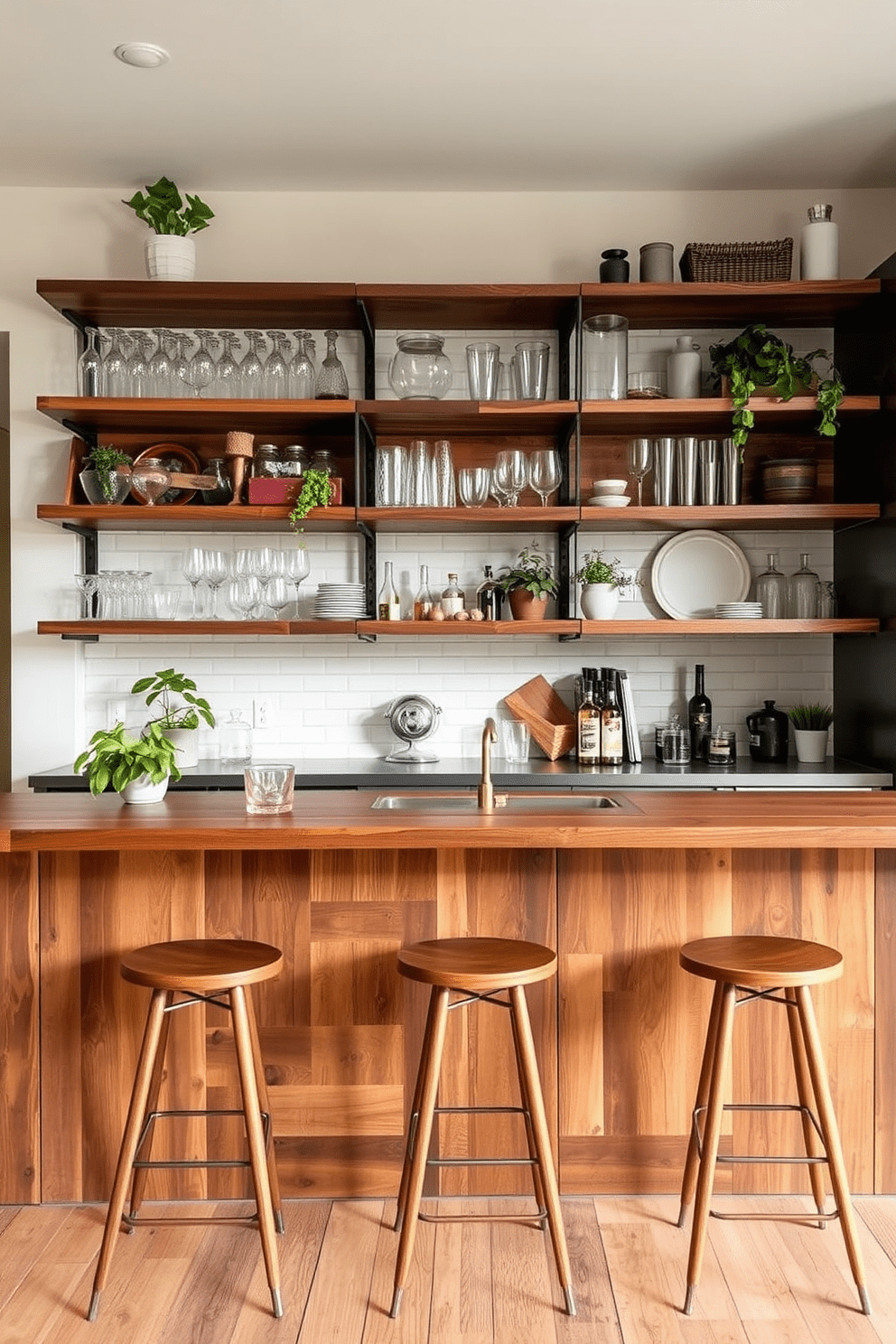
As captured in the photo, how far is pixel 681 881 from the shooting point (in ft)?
8.70

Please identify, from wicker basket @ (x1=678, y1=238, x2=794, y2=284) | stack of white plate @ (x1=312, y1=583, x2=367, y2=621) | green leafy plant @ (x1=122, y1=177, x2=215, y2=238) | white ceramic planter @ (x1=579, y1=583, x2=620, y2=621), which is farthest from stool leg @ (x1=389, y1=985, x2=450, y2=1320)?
green leafy plant @ (x1=122, y1=177, x2=215, y2=238)

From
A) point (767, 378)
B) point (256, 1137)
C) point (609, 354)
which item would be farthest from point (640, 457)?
point (256, 1137)

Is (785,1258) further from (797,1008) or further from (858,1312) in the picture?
(797,1008)

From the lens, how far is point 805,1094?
2.51 metres

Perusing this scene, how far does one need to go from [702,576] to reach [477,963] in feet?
8.20

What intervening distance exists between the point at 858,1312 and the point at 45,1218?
175cm

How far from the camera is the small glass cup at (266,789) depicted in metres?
2.58

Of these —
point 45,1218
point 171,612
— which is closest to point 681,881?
point 45,1218

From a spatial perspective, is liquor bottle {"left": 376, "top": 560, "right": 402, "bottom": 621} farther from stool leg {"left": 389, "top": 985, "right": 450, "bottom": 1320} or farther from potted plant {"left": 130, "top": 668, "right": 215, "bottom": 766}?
stool leg {"left": 389, "top": 985, "right": 450, "bottom": 1320}

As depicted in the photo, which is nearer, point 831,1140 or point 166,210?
point 831,1140

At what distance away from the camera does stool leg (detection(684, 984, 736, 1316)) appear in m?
2.23

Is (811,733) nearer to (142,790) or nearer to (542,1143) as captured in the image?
(542,1143)

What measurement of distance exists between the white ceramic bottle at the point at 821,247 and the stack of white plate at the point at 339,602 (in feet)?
6.53

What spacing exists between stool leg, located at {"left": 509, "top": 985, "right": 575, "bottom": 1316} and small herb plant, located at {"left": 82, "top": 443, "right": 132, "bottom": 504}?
258 centimetres
